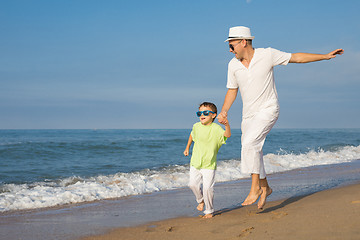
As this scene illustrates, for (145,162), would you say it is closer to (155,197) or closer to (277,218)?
(155,197)

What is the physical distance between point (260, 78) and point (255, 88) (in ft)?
0.41

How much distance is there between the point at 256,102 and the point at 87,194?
160 inches

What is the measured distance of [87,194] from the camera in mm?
6938

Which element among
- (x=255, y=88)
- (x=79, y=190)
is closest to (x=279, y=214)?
(x=255, y=88)

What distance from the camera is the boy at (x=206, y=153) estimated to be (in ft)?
15.6

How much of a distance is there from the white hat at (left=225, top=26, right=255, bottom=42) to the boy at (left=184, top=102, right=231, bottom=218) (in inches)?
40.7

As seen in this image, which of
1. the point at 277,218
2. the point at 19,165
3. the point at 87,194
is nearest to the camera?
the point at 277,218

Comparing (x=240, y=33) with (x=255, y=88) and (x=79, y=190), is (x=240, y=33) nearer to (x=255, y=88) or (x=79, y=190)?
(x=255, y=88)

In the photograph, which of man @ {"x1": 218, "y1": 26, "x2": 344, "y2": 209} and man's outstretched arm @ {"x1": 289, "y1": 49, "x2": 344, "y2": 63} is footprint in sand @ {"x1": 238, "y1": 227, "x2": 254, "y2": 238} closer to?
man @ {"x1": 218, "y1": 26, "x2": 344, "y2": 209}

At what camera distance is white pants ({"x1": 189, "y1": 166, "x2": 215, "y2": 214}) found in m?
4.71

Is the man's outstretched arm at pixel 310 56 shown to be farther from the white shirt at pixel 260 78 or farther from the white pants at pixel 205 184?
the white pants at pixel 205 184

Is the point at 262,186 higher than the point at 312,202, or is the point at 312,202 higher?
the point at 262,186

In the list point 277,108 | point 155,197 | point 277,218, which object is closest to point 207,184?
point 277,218

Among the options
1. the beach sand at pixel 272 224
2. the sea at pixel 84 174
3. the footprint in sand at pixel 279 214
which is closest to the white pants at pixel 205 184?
the beach sand at pixel 272 224
